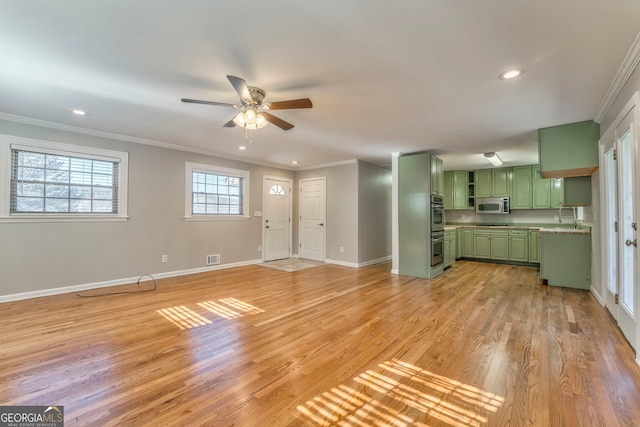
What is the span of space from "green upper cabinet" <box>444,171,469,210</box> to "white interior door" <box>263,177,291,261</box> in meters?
4.51

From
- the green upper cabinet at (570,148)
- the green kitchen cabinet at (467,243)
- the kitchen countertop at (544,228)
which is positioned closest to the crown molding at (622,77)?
the green upper cabinet at (570,148)

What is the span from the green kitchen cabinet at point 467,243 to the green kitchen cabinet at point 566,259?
2.36 metres

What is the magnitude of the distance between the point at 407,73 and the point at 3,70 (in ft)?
12.0

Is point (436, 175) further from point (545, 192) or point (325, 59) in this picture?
point (325, 59)

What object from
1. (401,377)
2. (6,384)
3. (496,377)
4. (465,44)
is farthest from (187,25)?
(496,377)

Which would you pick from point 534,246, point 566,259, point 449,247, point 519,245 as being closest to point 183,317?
point 449,247

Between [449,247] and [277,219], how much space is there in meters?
4.19

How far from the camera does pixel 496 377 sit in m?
1.95

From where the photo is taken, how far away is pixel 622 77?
2410 mm

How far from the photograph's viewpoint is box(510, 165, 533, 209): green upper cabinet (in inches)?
256

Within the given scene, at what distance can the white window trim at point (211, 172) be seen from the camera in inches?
208

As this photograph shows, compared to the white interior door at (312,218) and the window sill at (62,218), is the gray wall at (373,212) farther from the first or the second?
the window sill at (62,218)

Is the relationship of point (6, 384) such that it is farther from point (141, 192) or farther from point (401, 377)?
point (141, 192)

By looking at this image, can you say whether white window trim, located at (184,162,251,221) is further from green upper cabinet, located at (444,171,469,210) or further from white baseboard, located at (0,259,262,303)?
green upper cabinet, located at (444,171,469,210)
